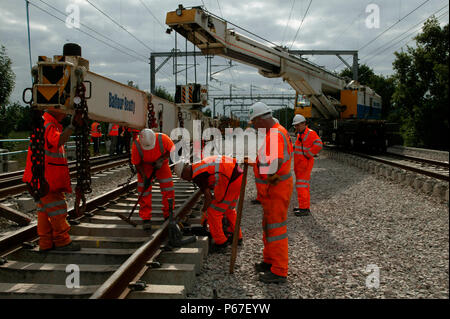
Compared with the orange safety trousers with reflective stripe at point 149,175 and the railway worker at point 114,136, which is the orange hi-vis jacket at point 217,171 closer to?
the orange safety trousers with reflective stripe at point 149,175

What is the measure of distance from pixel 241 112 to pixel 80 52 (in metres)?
54.1

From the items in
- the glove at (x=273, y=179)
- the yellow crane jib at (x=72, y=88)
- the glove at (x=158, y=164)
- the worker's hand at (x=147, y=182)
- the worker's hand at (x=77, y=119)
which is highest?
the yellow crane jib at (x=72, y=88)

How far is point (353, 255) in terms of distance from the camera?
4.05m

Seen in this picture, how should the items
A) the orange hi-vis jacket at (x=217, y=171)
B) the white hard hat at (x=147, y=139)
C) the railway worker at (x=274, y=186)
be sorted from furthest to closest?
1. the white hard hat at (x=147, y=139)
2. the orange hi-vis jacket at (x=217, y=171)
3. the railway worker at (x=274, y=186)

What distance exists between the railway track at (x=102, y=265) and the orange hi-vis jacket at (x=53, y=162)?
29.6 inches

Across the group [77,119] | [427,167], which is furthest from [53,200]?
[427,167]

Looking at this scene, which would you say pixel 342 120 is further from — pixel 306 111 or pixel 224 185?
pixel 224 185

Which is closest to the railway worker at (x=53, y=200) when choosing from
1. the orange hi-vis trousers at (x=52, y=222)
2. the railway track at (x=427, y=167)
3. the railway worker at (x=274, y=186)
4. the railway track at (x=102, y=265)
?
the orange hi-vis trousers at (x=52, y=222)

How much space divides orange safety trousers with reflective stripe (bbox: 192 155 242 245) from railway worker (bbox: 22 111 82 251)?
1.56m

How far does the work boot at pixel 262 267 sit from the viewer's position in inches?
149

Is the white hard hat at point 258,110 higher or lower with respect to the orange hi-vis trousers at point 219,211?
higher

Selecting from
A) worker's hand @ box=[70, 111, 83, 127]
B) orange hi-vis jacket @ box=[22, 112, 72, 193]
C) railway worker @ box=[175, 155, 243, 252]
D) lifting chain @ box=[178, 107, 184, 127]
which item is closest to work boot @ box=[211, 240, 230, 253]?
railway worker @ box=[175, 155, 243, 252]
